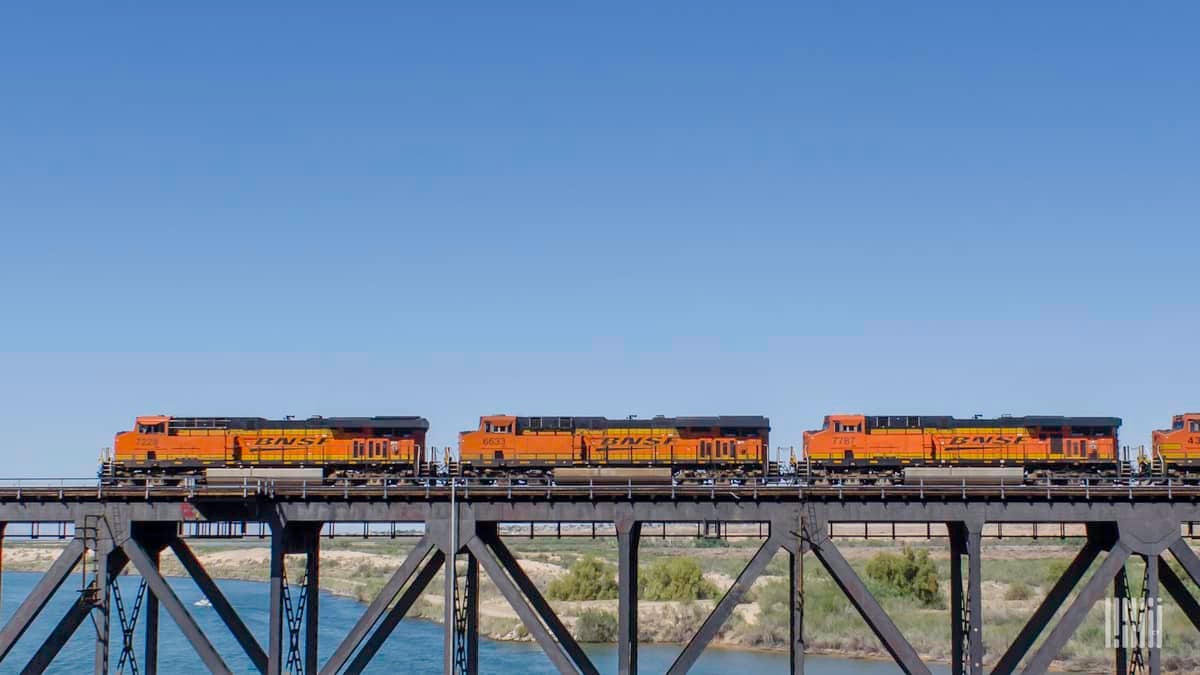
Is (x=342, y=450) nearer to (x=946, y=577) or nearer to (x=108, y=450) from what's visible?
(x=108, y=450)

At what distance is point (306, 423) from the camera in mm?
48688

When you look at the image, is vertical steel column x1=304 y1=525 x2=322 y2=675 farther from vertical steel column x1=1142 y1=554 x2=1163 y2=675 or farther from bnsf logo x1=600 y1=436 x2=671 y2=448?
vertical steel column x1=1142 y1=554 x2=1163 y2=675

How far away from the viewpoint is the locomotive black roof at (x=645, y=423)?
47625 millimetres

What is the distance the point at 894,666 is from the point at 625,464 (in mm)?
24156

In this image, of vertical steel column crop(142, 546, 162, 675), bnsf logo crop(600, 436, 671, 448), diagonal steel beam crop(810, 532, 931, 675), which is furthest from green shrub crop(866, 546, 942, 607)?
vertical steel column crop(142, 546, 162, 675)

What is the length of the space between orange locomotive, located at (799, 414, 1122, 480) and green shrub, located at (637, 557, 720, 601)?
3551 cm

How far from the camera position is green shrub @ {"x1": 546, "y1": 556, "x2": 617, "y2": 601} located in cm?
8275

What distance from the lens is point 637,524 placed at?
95.0 feet

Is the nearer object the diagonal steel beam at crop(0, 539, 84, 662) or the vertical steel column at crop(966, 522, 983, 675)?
the vertical steel column at crop(966, 522, 983, 675)

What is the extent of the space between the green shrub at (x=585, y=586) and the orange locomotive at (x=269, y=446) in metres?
37.6

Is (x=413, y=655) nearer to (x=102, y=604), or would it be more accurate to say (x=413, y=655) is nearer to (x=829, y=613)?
(x=829, y=613)

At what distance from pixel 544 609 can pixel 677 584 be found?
176 feet

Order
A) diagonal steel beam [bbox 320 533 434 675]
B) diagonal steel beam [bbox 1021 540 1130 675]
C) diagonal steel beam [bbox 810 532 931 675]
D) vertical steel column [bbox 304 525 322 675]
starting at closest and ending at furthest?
diagonal steel beam [bbox 1021 540 1130 675] → diagonal steel beam [bbox 810 532 931 675] → diagonal steel beam [bbox 320 533 434 675] → vertical steel column [bbox 304 525 322 675]

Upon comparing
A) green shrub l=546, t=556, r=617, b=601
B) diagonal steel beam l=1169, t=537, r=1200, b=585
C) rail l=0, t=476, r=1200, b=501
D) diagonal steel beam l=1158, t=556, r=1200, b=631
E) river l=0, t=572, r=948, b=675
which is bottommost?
river l=0, t=572, r=948, b=675
